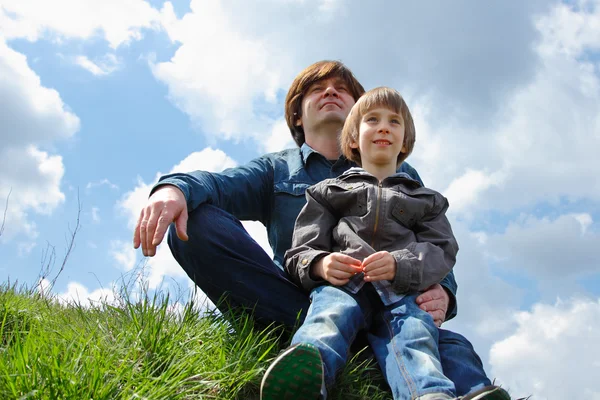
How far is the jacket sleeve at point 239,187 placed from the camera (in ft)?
11.6

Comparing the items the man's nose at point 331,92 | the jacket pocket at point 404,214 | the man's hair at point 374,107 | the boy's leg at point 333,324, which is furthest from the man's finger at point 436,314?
the man's nose at point 331,92

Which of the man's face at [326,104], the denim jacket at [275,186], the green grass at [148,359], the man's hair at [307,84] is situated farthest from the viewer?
the man's hair at [307,84]

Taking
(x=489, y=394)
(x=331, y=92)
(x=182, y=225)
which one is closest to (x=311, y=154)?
(x=331, y=92)

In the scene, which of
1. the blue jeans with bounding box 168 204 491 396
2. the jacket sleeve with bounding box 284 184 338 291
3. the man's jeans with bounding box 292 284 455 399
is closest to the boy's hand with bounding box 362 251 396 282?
the man's jeans with bounding box 292 284 455 399

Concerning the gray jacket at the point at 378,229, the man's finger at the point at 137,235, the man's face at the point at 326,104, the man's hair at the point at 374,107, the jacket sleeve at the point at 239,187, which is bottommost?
the man's finger at the point at 137,235

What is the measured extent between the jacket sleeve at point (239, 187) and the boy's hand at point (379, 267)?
1078 mm

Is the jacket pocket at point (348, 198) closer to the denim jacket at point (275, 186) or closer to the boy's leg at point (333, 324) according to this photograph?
the boy's leg at point (333, 324)

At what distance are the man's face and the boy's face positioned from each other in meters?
0.93

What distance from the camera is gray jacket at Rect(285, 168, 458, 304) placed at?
3.03m

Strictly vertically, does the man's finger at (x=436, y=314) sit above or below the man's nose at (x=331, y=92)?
below

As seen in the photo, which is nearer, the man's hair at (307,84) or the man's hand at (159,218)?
the man's hand at (159,218)

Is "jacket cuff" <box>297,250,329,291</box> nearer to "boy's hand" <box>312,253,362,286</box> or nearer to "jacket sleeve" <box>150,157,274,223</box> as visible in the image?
"boy's hand" <box>312,253,362,286</box>

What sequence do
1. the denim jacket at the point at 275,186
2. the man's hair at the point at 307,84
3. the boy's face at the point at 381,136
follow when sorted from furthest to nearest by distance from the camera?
1. the man's hair at the point at 307,84
2. the denim jacket at the point at 275,186
3. the boy's face at the point at 381,136

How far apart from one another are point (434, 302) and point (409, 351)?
61cm
